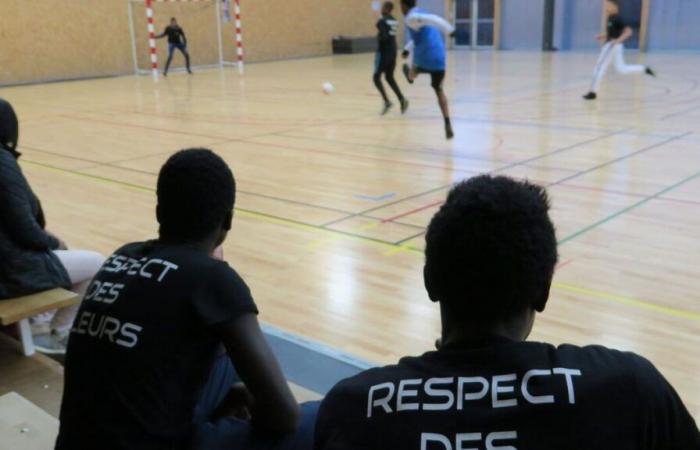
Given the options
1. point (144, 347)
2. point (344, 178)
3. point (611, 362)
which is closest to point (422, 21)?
point (344, 178)

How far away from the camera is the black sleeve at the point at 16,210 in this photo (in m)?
2.80

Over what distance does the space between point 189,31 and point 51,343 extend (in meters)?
16.4

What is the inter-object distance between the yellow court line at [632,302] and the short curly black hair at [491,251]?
8.47ft

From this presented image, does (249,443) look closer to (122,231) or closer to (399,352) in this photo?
(399,352)

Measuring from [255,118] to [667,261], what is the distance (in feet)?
22.4

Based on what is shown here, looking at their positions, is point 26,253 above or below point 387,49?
below

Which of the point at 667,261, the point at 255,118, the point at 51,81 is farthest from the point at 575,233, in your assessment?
the point at 51,81

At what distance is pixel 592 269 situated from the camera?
4102 mm

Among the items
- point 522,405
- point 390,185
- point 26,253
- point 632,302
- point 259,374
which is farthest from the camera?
point 390,185

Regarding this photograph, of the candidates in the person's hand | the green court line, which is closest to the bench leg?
the person's hand

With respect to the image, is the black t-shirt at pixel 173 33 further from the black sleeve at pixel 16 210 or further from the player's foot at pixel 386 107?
the black sleeve at pixel 16 210

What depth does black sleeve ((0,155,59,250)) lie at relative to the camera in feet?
9.19

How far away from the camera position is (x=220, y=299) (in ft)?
5.58

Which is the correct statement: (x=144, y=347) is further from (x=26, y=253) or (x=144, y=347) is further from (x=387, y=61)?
(x=387, y=61)
